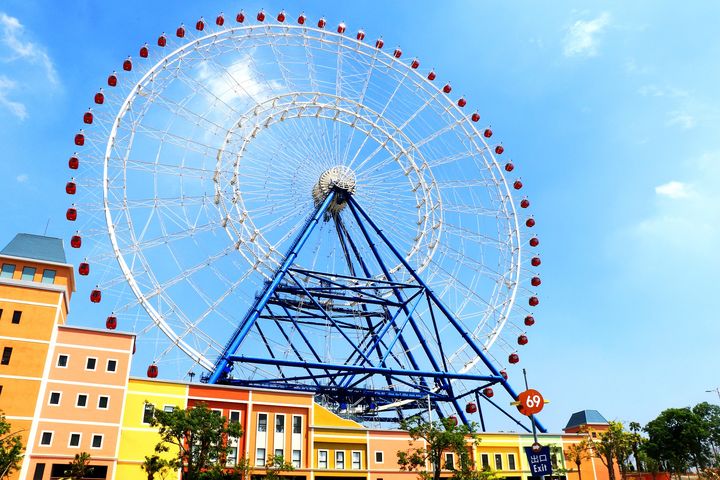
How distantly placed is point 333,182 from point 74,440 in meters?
30.4

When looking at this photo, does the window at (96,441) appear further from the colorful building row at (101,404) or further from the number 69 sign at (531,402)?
the number 69 sign at (531,402)

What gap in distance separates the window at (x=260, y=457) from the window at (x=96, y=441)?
1096cm

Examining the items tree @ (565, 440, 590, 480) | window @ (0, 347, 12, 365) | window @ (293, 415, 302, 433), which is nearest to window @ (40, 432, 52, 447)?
window @ (0, 347, 12, 365)

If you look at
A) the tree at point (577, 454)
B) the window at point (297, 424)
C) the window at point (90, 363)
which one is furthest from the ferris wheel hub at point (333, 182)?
the tree at point (577, 454)

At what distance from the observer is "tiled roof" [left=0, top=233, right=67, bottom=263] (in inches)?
1673

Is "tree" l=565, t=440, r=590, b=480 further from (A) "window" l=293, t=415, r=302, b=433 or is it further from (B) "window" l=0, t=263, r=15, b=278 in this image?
(B) "window" l=0, t=263, r=15, b=278

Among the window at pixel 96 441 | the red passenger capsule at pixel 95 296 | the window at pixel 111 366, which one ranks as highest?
the red passenger capsule at pixel 95 296

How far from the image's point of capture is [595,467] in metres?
57.1

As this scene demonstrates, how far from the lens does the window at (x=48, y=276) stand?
4241cm

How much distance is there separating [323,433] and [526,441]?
20.5 meters

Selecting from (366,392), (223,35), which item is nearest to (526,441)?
(366,392)

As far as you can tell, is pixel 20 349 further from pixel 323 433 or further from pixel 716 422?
pixel 716 422

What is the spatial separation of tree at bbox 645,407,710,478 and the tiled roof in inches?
2967

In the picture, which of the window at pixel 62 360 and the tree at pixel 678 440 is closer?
the window at pixel 62 360
